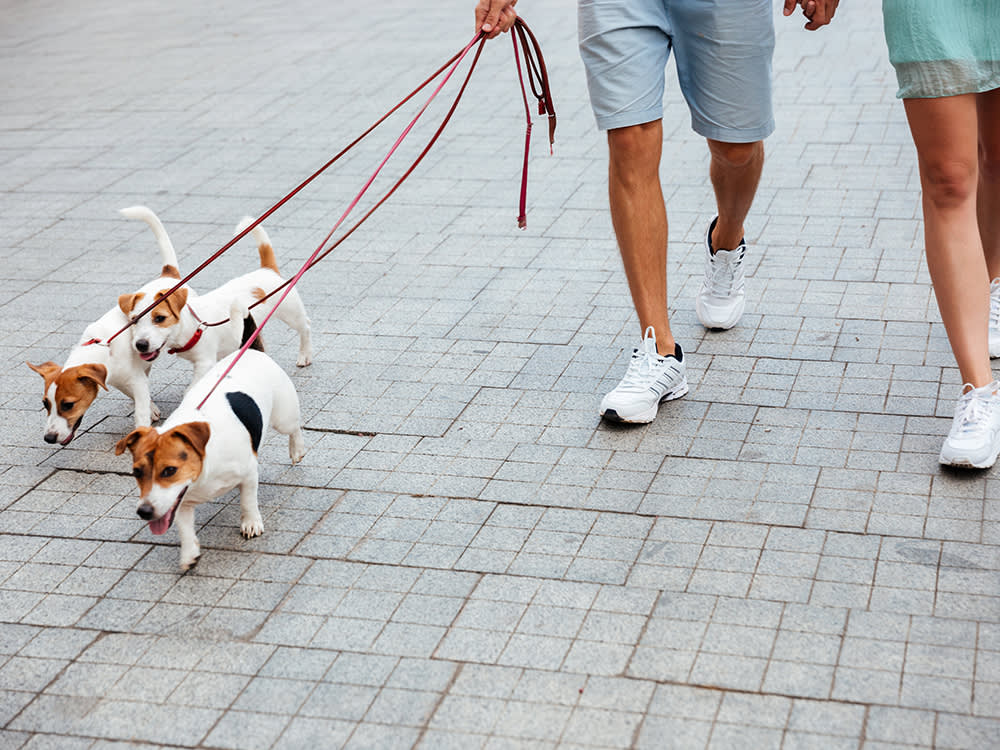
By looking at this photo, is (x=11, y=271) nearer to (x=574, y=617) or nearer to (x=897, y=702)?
(x=574, y=617)

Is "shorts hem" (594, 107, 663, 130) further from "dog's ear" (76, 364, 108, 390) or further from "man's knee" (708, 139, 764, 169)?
"dog's ear" (76, 364, 108, 390)

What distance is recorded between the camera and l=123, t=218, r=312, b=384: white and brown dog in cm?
441

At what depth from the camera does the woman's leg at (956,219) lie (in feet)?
12.2

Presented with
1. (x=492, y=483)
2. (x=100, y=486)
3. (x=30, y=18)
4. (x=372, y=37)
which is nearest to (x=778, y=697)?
(x=492, y=483)

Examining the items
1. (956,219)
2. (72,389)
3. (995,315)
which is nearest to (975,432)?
(956,219)

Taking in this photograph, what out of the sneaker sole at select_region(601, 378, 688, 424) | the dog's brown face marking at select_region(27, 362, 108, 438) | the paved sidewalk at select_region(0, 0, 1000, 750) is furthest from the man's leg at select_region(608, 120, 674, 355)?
the dog's brown face marking at select_region(27, 362, 108, 438)

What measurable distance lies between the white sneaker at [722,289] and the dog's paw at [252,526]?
82.5 inches

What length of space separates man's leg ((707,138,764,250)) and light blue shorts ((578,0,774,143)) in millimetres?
209

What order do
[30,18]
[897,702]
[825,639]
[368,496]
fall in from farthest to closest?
1. [30,18]
2. [368,496]
3. [825,639]
4. [897,702]

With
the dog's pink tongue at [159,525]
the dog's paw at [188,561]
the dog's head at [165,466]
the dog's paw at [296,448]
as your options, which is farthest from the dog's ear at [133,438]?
the dog's paw at [296,448]

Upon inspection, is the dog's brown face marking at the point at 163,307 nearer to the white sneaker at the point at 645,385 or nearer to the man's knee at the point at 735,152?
the white sneaker at the point at 645,385

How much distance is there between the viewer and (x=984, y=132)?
13.6 ft

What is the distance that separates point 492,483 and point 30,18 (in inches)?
446

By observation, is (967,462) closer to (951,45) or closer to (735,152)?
(951,45)
